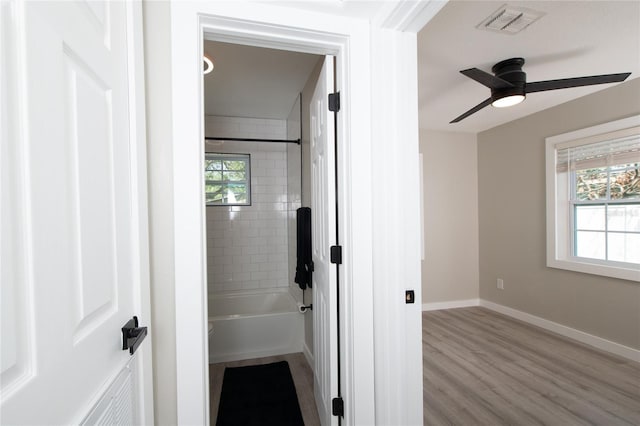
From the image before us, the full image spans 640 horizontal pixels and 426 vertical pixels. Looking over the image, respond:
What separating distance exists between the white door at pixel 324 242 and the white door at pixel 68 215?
0.85 metres

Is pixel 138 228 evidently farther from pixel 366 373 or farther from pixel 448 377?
pixel 448 377

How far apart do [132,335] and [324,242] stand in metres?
0.96

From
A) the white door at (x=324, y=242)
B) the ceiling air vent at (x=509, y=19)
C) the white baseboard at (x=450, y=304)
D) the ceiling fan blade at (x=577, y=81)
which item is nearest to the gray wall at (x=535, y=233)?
the white baseboard at (x=450, y=304)

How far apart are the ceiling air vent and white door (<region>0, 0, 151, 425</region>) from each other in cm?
196

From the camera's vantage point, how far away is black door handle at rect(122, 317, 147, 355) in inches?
34.5

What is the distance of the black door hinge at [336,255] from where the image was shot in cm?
146

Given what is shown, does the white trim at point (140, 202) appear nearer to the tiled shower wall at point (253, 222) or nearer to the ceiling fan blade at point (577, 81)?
the ceiling fan blade at point (577, 81)

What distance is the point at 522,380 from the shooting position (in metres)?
2.41

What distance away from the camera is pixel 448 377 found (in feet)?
8.08

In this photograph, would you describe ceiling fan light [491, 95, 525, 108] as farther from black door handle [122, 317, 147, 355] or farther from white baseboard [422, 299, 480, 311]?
white baseboard [422, 299, 480, 311]

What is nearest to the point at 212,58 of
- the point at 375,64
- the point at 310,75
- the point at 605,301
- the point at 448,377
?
the point at 310,75

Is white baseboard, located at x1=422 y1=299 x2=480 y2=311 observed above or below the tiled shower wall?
below

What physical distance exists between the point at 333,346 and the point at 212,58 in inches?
90.0

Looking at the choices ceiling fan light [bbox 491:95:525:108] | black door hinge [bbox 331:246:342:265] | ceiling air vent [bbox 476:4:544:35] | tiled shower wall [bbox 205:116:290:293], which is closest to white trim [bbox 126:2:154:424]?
black door hinge [bbox 331:246:342:265]
